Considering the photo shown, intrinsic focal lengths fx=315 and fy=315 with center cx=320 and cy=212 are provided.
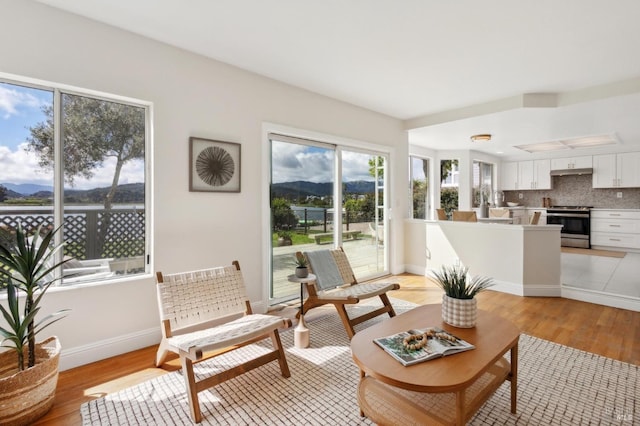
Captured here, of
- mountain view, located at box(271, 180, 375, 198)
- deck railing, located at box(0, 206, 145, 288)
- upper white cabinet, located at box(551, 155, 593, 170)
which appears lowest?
deck railing, located at box(0, 206, 145, 288)

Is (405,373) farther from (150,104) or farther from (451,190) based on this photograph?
→ (451,190)

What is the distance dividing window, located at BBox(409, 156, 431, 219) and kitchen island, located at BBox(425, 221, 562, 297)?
2.18 m

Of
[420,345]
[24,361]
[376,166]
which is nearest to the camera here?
[420,345]

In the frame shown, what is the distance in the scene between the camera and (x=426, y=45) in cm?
287

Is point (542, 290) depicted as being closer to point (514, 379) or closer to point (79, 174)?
point (514, 379)

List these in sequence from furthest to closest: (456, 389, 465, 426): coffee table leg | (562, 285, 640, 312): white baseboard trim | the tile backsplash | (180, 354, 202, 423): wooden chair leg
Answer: the tile backsplash → (562, 285, 640, 312): white baseboard trim → (180, 354, 202, 423): wooden chair leg → (456, 389, 465, 426): coffee table leg

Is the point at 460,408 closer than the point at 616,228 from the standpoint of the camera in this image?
Yes

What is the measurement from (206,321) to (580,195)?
9702 millimetres

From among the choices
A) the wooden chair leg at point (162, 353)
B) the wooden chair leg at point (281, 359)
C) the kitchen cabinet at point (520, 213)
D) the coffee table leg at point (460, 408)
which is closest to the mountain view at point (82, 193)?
the wooden chair leg at point (162, 353)

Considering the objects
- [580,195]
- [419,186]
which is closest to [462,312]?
[419,186]

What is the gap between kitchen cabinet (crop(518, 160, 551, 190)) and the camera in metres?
8.45

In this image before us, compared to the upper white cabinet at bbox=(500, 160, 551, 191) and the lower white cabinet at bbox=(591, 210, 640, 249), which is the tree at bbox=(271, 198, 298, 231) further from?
the lower white cabinet at bbox=(591, 210, 640, 249)

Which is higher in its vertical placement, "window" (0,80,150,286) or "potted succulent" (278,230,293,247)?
"window" (0,80,150,286)

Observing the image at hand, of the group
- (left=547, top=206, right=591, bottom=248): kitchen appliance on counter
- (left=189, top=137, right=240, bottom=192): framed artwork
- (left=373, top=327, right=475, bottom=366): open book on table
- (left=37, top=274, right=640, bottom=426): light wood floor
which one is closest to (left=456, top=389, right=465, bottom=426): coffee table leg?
(left=373, top=327, right=475, bottom=366): open book on table
